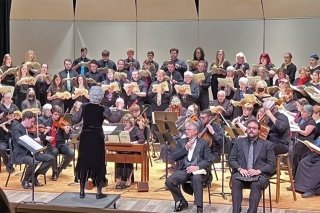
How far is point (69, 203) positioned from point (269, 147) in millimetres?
2505

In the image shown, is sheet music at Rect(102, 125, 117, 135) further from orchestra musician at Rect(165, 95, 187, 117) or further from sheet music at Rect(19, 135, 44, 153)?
orchestra musician at Rect(165, 95, 187, 117)

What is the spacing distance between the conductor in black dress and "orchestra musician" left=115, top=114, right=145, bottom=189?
99 centimetres

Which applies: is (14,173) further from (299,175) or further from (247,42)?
(247,42)

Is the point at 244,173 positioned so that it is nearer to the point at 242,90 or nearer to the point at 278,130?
the point at 278,130

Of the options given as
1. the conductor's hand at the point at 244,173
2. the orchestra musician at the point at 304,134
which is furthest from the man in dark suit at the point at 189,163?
the orchestra musician at the point at 304,134

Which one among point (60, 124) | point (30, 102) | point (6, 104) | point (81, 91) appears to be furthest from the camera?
point (81, 91)

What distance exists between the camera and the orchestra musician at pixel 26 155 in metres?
7.95

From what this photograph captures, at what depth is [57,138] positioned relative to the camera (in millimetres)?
8734

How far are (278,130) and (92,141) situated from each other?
7.94ft

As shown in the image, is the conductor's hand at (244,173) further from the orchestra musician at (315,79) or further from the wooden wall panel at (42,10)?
the wooden wall panel at (42,10)

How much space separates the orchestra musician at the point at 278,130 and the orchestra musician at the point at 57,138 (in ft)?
10.5

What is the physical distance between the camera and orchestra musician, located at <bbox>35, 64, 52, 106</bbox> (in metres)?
11.4

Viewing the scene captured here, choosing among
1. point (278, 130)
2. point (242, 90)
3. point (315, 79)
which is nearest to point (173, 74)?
point (242, 90)

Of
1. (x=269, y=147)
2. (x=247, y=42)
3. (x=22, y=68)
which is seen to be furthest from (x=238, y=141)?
(x=247, y=42)
